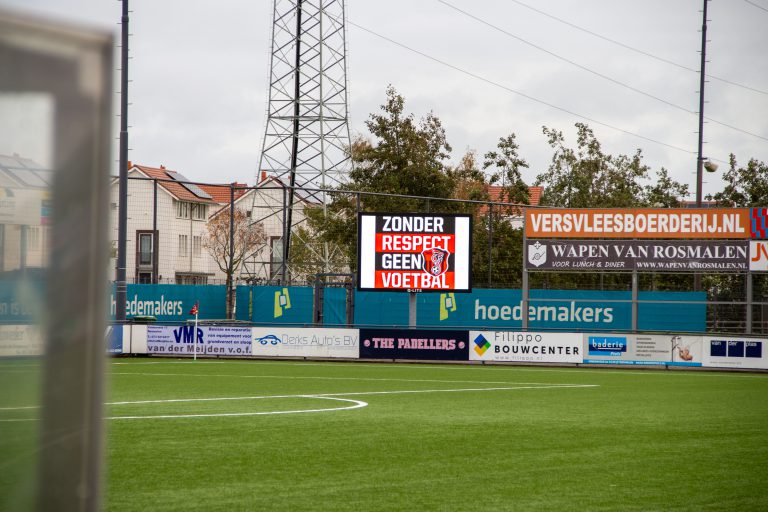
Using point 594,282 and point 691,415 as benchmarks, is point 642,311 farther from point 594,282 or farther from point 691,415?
point 691,415

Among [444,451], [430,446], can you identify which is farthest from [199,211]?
[444,451]

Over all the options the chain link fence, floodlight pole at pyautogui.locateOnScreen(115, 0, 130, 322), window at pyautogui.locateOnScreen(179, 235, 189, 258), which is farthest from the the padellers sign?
window at pyautogui.locateOnScreen(179, 235, 189, 258)

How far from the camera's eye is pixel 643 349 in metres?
29.6

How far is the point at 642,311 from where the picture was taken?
36.2 metres

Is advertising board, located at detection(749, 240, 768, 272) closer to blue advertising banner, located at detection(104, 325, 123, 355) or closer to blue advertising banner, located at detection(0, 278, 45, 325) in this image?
blue advertising banner, located at detection(104, 325, 123, 355)

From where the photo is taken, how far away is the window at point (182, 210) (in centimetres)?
5098

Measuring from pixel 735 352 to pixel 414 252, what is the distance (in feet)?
32.9

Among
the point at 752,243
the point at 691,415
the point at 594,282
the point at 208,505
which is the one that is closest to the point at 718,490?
the point at 208,505

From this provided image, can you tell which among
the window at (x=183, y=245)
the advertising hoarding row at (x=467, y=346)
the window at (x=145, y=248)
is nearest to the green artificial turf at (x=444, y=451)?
the advertising hoarding row at (x=467, y=346)

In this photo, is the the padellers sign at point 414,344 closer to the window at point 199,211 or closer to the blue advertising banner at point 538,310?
the blue advertising banner at point 538,310

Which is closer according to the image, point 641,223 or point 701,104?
point 641,223

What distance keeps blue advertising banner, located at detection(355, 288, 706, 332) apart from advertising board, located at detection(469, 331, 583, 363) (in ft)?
17.8

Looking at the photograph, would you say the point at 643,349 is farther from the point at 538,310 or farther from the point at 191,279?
the point at 191,279

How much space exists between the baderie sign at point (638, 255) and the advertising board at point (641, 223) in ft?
2.16
